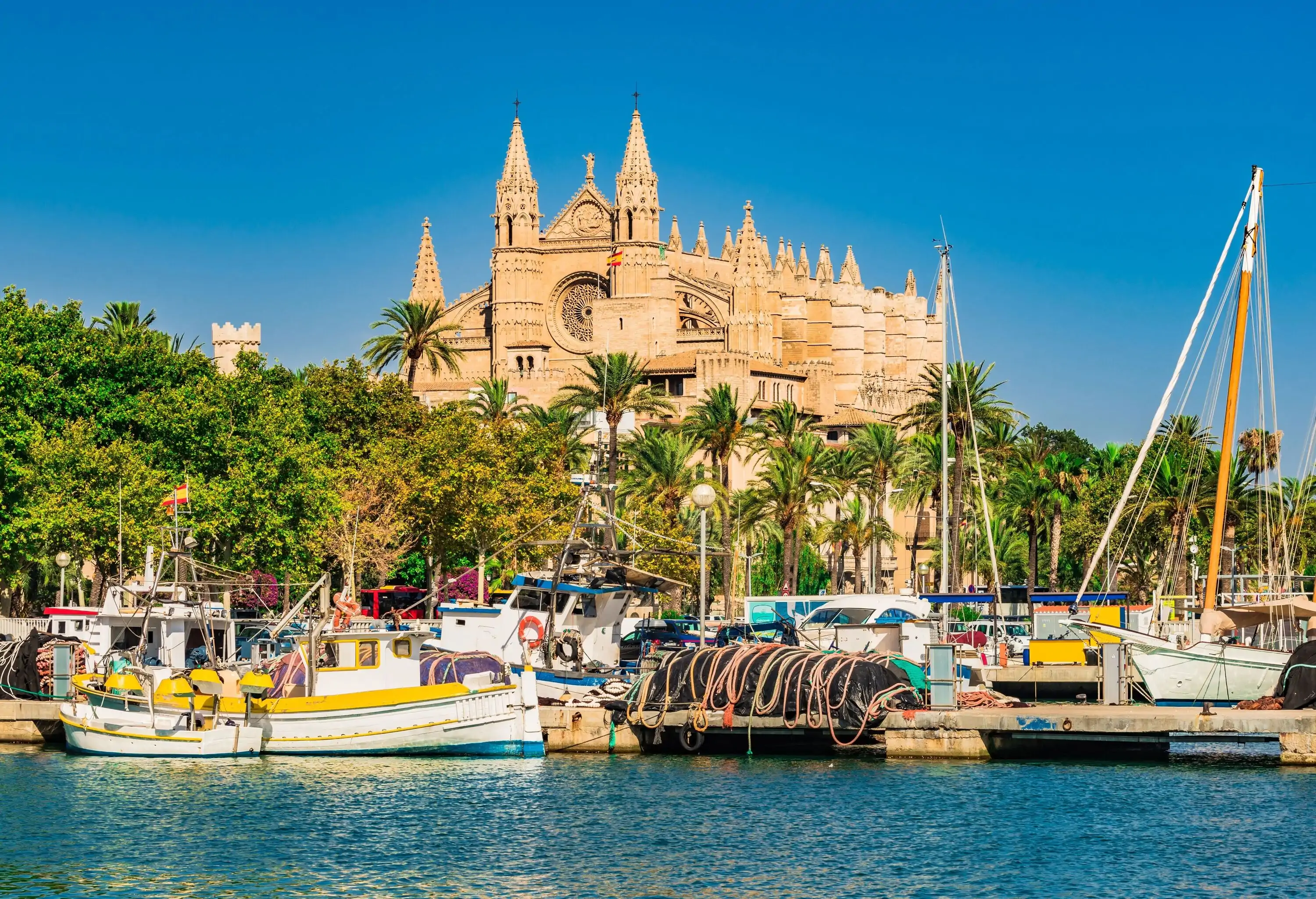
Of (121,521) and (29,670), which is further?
(121,521)

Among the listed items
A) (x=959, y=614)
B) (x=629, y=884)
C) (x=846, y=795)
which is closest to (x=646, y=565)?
(x=959, y=614)

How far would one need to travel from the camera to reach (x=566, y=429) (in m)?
85.8

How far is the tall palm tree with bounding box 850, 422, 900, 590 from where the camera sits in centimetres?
9375

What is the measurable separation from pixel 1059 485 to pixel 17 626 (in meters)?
53.3

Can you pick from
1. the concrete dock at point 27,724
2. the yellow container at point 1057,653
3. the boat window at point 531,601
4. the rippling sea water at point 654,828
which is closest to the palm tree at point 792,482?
the yellow container at point 1057,653

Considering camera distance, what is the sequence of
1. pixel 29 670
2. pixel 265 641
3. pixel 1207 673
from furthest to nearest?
pixel 265 641
pixel 29 670
pixel 1207 673

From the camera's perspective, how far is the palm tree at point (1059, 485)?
88188 millimetres

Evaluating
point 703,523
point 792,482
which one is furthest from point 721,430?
point 703,523

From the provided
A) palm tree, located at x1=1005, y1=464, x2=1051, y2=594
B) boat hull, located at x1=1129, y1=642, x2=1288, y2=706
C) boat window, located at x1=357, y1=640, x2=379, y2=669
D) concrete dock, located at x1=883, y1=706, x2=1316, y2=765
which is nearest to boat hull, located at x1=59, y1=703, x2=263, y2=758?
boat window, located at x1=357, y1=640, x2=379, y2=669

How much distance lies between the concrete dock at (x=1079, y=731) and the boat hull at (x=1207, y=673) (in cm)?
196

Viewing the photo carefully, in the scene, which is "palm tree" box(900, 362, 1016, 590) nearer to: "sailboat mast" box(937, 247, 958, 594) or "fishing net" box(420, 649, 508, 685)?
"sailboat mast" box(937, 247, 958, 594)

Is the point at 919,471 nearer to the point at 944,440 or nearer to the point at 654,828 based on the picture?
the point at 944,440

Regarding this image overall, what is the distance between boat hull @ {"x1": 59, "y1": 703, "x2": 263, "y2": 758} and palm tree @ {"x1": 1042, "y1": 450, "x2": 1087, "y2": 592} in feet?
178

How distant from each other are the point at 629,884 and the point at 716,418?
5524cm
